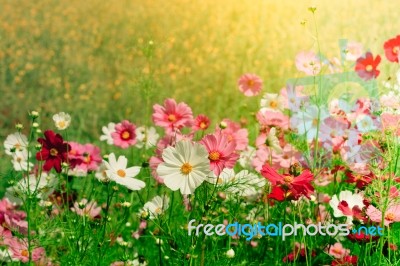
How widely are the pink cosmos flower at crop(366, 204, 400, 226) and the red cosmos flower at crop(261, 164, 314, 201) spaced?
5.4 inches

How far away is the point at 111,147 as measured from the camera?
3.91 metres

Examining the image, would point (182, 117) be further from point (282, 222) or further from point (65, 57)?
point (65, 57)

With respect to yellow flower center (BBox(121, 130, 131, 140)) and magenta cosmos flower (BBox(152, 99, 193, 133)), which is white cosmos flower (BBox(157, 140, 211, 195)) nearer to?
magenta cosmos flower (BBox(152, 99, 193, 133))

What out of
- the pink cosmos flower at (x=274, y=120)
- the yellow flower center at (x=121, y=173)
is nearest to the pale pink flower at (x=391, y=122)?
the pink cosmos flower at (x=274, y=120)

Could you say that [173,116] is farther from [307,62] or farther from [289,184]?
[289,184]

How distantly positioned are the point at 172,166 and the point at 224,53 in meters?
3.78

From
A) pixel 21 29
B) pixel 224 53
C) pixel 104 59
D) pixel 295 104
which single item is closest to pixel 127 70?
pixel 104 59

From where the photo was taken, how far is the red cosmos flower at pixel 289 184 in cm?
158

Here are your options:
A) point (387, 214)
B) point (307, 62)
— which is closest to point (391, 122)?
point (387, 214)

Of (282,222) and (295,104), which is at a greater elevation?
(295,104)

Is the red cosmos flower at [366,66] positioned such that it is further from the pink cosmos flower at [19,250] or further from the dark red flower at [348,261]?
the pink cosmos flower at [19,250]

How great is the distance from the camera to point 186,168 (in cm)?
151

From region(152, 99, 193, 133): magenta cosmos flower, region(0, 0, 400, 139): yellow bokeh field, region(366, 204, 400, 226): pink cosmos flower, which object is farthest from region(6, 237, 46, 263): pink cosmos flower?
region(0, 0, 400, 139): yellow bokeh field

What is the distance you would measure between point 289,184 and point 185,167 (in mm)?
246
